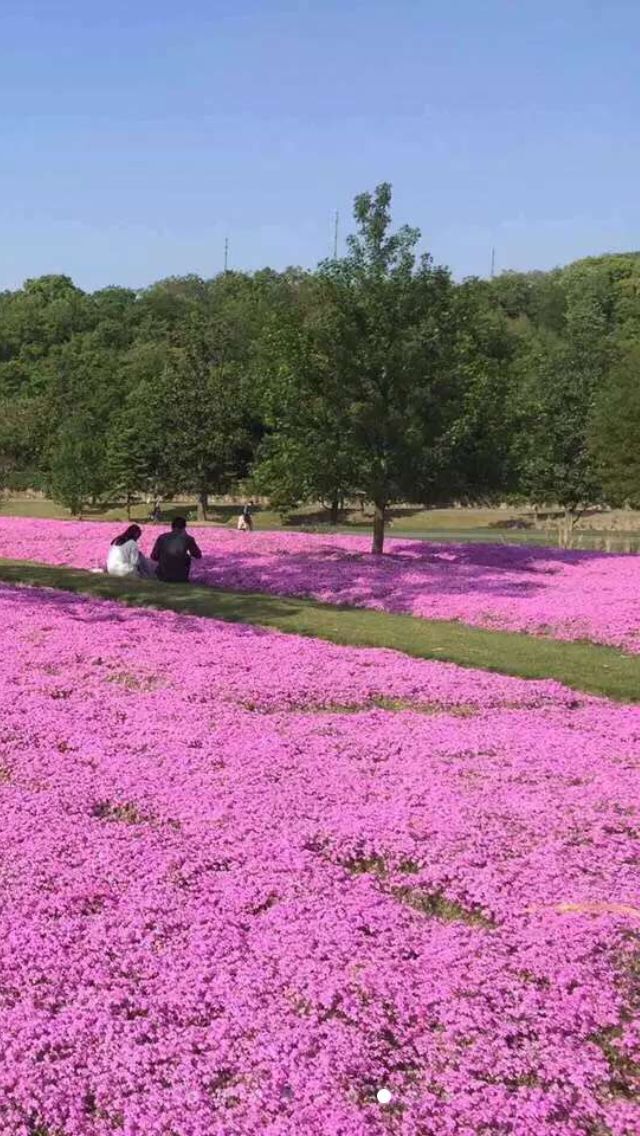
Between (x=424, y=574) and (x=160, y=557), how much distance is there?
539 centimetres

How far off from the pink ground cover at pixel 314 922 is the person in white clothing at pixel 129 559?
9704mm

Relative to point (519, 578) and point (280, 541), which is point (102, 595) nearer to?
point (519, 578)

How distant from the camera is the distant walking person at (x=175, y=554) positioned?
59.7 feet

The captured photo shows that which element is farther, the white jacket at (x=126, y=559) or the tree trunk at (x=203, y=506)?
the tree trunk at (x=203, y=506)

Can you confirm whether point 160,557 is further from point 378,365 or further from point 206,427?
point 206,427

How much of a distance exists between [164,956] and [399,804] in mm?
2367

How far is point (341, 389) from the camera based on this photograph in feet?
75.0

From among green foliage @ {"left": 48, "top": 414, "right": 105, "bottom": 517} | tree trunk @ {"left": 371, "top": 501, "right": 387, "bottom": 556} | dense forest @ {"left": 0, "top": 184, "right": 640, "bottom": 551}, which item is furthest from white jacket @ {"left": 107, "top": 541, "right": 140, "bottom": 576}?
green foliage @ {"left": 48, "top": 414, "right": 105, "bottom": 517}

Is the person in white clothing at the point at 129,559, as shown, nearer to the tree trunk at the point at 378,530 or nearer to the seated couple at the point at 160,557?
the seated couple at the point at 160,557

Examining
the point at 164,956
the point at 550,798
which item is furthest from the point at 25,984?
the point at 550,798

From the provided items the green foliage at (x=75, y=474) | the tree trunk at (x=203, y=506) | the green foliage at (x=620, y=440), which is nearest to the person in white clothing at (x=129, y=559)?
the green foliage at (x=620, y=440)

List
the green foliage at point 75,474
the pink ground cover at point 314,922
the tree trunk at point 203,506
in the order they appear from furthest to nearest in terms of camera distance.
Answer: the tree trunk at point 203,506 < the green foliage at point 75,474 < the pink ground cover at point 314,922

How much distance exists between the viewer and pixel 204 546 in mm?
25500

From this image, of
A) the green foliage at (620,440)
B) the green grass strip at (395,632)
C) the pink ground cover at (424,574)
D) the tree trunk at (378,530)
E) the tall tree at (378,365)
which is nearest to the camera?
the green grass strip at (395,632)
